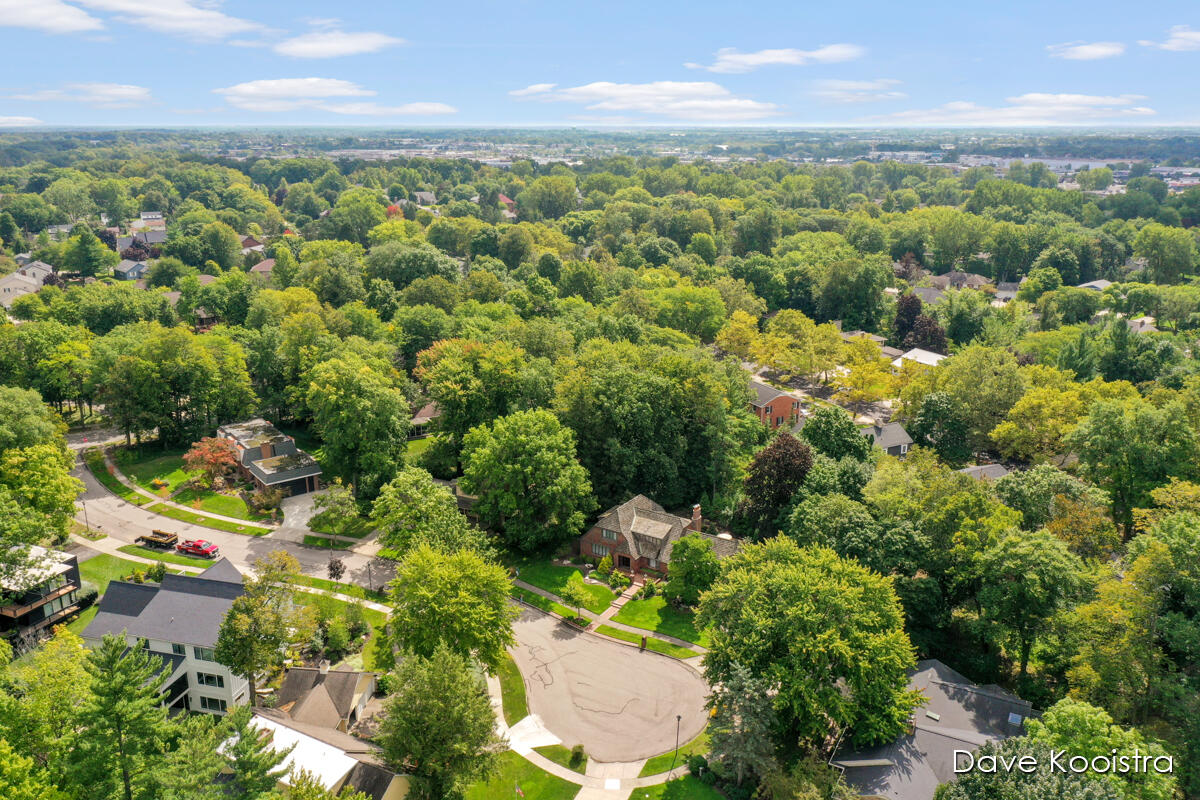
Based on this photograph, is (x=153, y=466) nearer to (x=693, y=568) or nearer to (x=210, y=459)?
(x=210, y=459)

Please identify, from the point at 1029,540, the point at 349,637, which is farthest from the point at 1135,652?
the point at 349,637

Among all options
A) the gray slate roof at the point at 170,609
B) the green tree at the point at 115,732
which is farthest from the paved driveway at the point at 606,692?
the green tree at the point at 115,732

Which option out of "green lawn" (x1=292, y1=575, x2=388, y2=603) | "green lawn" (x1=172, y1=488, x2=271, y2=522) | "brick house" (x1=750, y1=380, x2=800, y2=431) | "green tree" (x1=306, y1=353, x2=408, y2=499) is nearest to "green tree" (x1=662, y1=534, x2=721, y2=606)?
"green lawn" (x1=292, y1=575, x2=388, y2=603)

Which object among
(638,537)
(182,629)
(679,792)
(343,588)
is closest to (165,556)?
(343,588)

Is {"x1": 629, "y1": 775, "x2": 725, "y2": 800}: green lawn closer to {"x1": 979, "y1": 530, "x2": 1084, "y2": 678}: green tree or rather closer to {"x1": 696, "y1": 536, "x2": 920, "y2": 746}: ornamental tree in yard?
{"x1": 696, "y1": 536, "x2": 920, "y2": 746}: ornamental tree in yard

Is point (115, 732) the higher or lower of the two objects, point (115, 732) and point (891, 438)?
the higher

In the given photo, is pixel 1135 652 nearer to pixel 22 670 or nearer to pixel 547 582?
pixel 547 582
